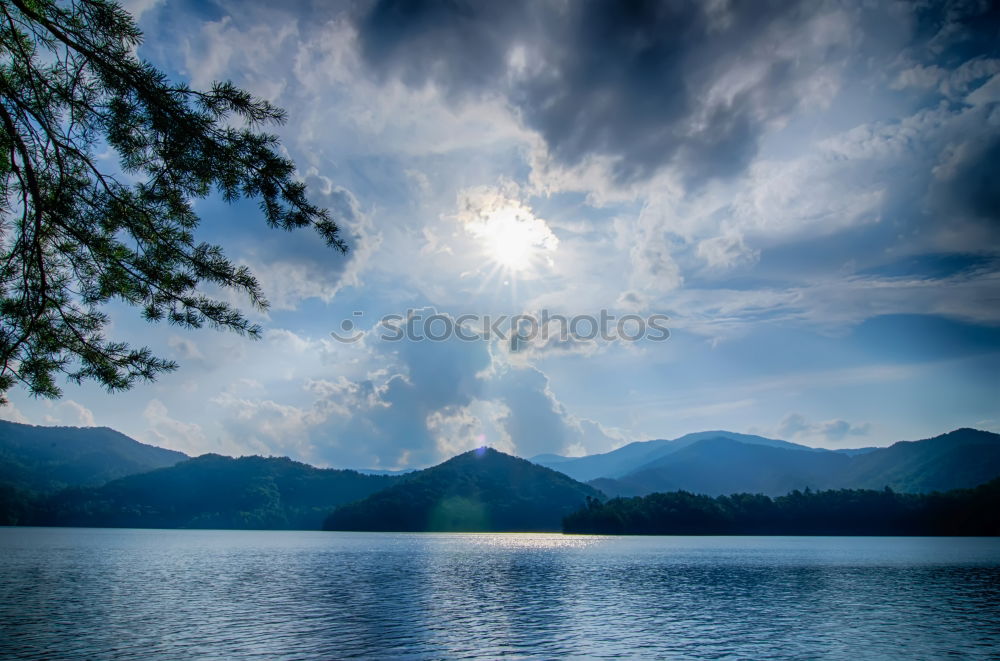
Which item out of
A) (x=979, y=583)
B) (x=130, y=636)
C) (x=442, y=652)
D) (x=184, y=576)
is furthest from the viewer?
(x=184, y=576)

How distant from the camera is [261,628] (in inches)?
1809

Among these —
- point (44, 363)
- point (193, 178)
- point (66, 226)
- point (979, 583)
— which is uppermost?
point (193, 178)

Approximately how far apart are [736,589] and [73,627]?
240ft

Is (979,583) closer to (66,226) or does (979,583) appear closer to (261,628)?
(261,628)

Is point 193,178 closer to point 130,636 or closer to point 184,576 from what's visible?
point 130,636

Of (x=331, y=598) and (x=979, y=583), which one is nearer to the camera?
(x=331, y=598)

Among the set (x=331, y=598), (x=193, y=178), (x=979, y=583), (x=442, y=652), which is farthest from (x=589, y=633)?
(x=979, y=583)

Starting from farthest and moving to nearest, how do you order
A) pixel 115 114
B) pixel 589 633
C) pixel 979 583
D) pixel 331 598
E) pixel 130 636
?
pixel 979 583
pixel 331 598
pixel 589 633
pixel 130 636
pixel 115 114

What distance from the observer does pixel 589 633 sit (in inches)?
1791

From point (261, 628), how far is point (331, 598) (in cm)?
2134

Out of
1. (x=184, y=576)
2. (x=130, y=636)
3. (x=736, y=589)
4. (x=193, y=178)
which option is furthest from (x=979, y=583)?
(x=184, y=576)

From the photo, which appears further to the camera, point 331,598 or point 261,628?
point 331,598

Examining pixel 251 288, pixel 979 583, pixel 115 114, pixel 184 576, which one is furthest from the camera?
pixel 184 576

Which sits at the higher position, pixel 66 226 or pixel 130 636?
pixel 66 226
